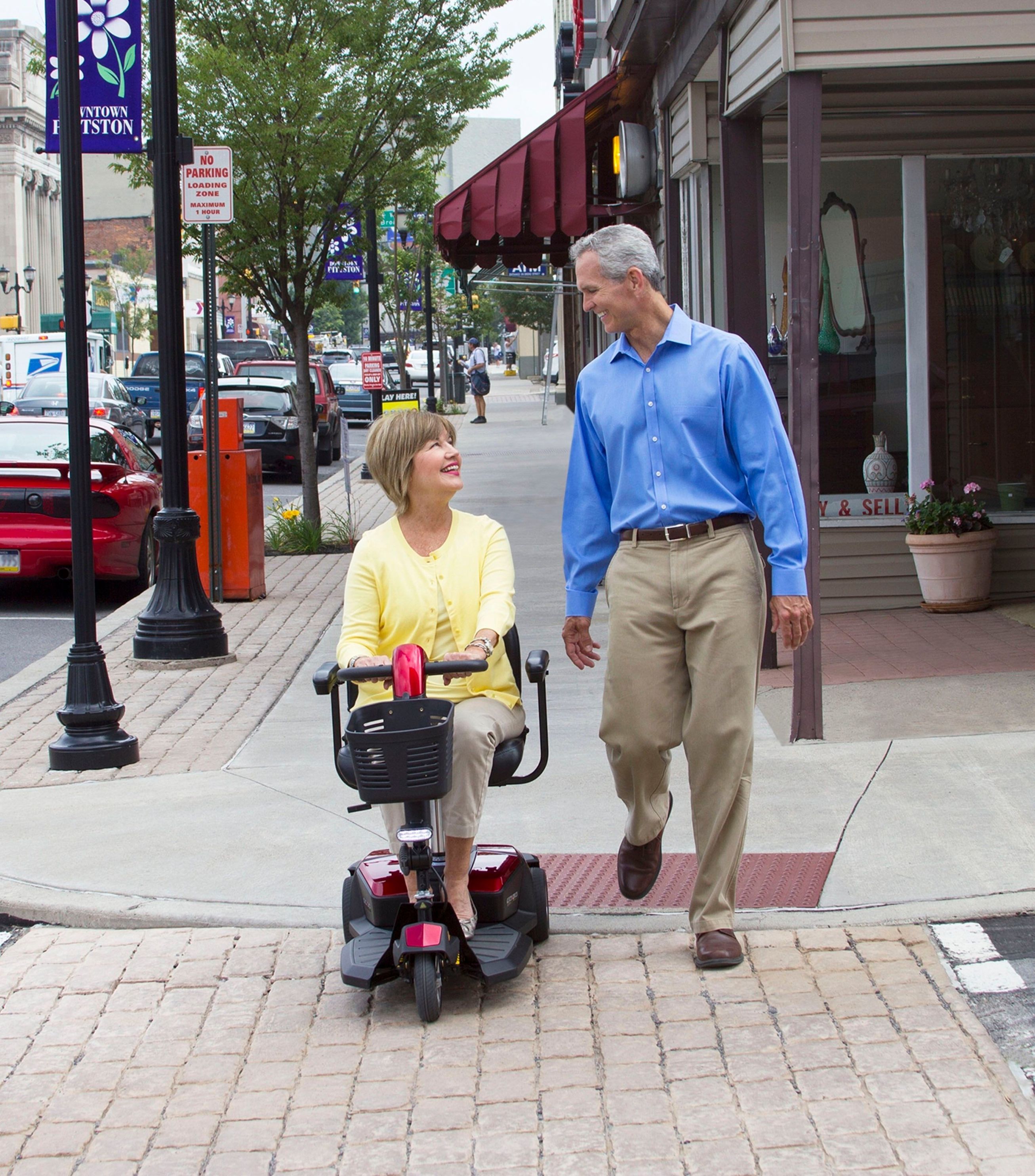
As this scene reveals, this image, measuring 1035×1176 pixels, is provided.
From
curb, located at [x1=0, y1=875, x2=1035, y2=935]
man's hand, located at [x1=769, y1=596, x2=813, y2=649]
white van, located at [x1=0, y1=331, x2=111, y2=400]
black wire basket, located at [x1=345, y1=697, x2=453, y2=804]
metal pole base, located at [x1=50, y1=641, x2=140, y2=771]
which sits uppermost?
white van, located at [x1=0, y1=331, x2=111, y2=400]

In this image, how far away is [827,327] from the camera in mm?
10062

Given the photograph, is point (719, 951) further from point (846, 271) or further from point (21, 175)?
point (21, 175)

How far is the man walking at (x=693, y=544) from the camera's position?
4133 millimetres

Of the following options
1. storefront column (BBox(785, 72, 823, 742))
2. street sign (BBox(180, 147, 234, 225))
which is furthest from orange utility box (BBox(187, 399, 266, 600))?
storefront column (BBox(785, 72, 823, 742))

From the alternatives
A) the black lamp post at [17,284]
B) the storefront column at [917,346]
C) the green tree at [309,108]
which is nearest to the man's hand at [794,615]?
the storefront column at [917,346]

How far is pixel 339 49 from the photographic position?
14.4 m

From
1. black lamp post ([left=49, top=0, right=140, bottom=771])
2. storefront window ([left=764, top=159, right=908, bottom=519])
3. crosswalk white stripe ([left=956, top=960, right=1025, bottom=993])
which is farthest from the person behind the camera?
storefront window ([left=764, top=159, right=908, bottom=519])

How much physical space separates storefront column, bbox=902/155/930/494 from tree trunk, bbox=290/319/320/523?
6988 mm

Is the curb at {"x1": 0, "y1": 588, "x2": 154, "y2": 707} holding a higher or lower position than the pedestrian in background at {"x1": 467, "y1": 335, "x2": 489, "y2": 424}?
lower

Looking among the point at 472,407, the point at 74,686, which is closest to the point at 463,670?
the point at 74,686

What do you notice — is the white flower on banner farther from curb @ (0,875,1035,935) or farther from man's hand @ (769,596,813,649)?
man's hand @ (769,596,813,649)

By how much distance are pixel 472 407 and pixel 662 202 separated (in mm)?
→ 38101

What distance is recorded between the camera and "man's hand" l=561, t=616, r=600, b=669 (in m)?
4.42

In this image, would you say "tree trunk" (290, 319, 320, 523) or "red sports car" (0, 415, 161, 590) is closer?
"red sports car" (0, 415, 161, 590)
